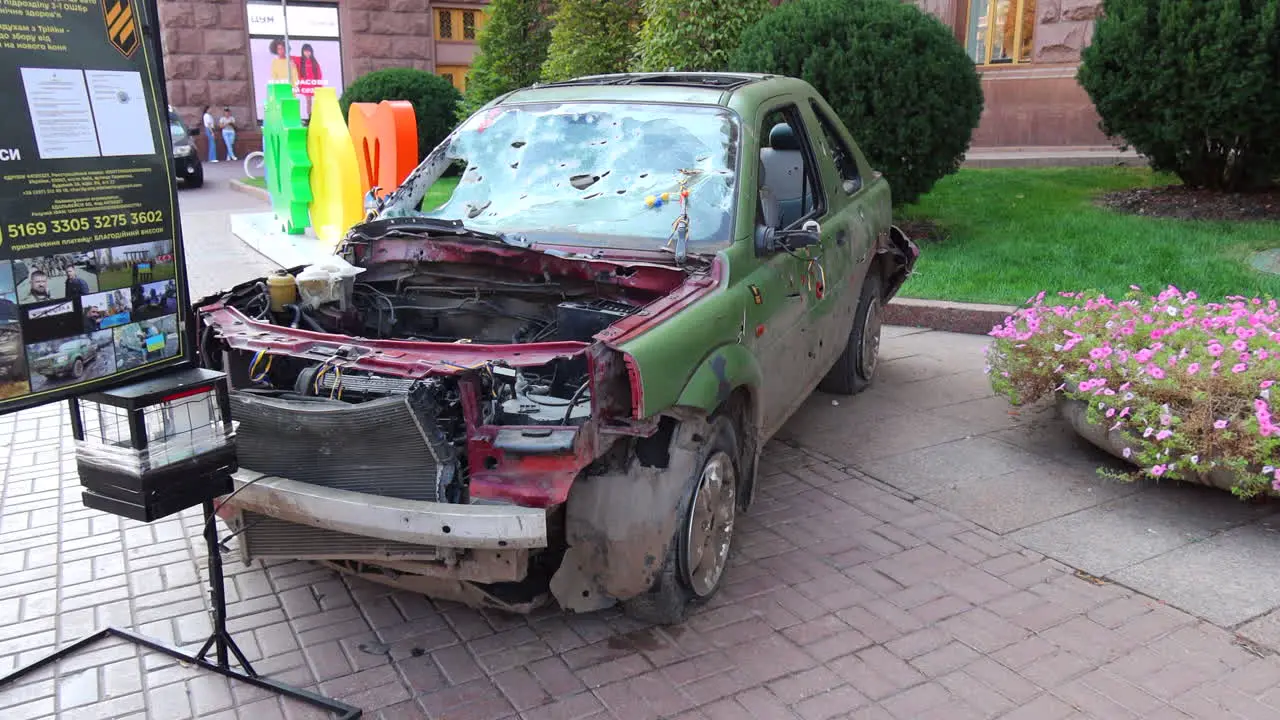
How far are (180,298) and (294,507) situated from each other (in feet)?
2.51

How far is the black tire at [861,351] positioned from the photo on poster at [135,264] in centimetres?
402

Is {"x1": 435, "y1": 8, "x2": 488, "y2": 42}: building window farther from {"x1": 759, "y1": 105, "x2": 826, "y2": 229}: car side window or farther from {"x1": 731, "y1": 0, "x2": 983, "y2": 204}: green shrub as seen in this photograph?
{"x1": 759, "y1": 105, "x2": 826, "y2": 229}: car side window

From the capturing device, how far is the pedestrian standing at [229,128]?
2394 centimetres

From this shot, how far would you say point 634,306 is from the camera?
4.27 meters

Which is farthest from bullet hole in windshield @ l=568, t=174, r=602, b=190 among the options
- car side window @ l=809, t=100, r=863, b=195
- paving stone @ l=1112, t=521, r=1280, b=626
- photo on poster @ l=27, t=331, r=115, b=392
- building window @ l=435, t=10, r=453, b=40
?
building window @ l=435, t=10, r=453, b=40

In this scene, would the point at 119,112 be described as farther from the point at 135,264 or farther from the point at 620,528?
the point at 620,528

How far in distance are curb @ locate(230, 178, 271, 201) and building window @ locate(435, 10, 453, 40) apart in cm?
845

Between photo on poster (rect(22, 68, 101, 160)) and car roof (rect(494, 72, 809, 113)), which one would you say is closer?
photo on poster (rect(22, 68, 101, 160))

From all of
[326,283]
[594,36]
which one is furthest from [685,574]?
[594,36]

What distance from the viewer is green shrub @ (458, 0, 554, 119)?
17.8 meters

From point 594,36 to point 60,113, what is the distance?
12554 millimetres

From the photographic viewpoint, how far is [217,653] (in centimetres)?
363

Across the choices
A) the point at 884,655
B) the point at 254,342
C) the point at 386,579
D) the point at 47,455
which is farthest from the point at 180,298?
the point at 47,455

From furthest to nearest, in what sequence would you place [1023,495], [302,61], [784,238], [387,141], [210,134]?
[302,61], [210,134], [387,141], [1023,495], [784,238]
